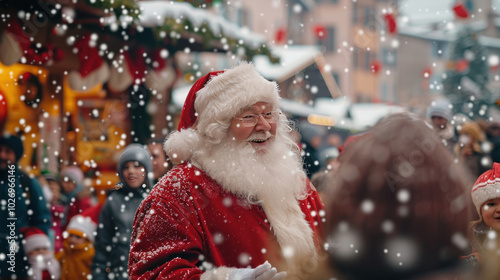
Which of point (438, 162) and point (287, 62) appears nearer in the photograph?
point (438, 162)

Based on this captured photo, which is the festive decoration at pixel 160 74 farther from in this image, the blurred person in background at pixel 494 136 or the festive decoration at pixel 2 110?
the blurred person in background at pixel 494 136

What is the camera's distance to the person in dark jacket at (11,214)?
5.01 metres

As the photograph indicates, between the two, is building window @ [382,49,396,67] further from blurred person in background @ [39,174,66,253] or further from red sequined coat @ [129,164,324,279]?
red sequined coat @ [129,164,324,279]

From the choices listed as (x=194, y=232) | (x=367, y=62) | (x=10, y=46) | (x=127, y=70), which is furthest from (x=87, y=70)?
(x=367, y=62)

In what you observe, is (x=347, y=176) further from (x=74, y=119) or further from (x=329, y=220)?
(x=74, y=119)

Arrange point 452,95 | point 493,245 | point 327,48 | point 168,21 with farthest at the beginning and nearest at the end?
point 327,48 < point 452,95 < point 168,21 < point 493,245

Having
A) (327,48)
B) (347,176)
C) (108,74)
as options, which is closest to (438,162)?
(347,176)

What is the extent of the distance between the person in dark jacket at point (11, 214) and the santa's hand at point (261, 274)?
3.24 m

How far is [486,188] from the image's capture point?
3.14 m

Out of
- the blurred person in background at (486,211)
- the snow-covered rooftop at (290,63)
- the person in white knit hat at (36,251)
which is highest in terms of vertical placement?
the snow-covered rooftop at (290,63)

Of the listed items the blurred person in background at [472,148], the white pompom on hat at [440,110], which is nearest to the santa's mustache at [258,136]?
the blurred person in background at [472,148]

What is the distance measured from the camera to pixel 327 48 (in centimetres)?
3772

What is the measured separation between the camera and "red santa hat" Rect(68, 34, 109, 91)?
7262mm

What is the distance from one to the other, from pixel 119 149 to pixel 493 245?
7.00 metres
